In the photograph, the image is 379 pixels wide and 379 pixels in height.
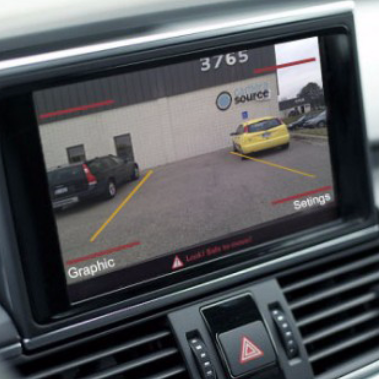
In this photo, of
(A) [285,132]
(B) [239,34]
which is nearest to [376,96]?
(A) [285,132]

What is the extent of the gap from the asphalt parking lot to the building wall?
1.4 inches

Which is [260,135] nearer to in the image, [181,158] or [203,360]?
[181,158]

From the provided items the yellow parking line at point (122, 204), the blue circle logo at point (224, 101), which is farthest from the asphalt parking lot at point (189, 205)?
the blue circle logo at point (224, 101)

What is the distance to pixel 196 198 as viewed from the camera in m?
1.64

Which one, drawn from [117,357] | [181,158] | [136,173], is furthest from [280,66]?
[117,357]

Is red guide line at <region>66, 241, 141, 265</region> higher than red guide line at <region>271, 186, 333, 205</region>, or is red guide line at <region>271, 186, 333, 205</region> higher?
red guide line at <region>271, 186, 333, 205</region>

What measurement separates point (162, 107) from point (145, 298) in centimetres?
48

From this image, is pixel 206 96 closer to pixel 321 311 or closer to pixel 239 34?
pixel 239 34

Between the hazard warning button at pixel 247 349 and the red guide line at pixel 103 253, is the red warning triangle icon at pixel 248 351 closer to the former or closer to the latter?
the hazard warning button at pixel 247 349

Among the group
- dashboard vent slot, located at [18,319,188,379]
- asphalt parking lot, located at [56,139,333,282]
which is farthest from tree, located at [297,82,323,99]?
dashboard vent slot, located at [18,319,188,379]

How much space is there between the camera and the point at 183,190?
162cm

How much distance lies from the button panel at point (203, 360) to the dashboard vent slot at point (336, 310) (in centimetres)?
29

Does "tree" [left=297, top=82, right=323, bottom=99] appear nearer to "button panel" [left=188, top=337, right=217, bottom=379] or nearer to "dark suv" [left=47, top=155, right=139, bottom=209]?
"dark suv" [left=47, top=155, right=139, bottom=209]

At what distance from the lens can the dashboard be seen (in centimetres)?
148
